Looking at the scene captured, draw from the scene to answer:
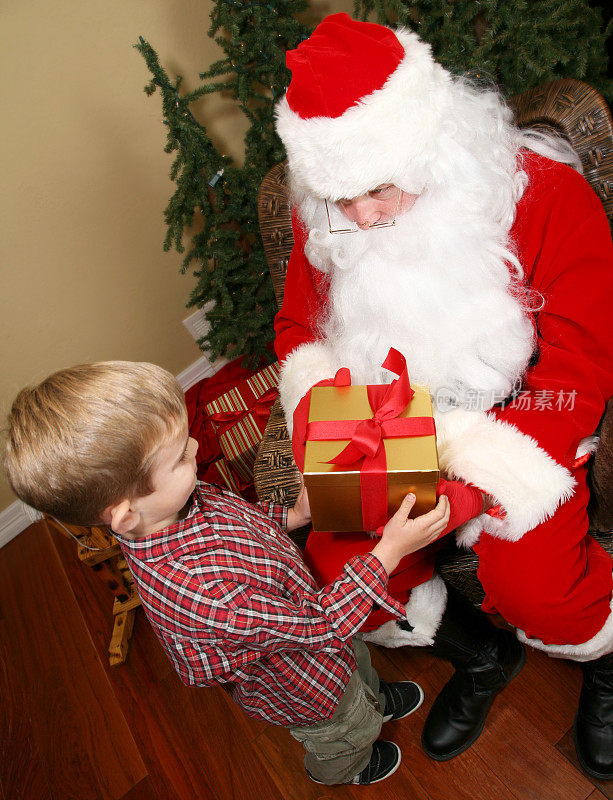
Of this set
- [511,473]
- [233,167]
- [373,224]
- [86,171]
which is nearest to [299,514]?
[511,473]

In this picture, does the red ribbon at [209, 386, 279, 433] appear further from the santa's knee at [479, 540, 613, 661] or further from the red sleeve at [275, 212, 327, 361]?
the santa's knee at [479, 540, 613, 661]

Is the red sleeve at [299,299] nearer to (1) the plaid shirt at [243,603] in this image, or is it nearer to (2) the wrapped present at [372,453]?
(2) the wrapped present at [372,453]

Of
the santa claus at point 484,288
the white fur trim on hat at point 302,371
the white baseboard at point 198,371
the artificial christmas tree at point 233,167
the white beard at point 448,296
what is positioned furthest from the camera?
the white baseboard at point 198,371

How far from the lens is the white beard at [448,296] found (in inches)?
50.6

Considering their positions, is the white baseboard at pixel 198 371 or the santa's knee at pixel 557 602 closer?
the santa's knee at pixel 557 602

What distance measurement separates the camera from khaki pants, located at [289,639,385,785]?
1.36 m

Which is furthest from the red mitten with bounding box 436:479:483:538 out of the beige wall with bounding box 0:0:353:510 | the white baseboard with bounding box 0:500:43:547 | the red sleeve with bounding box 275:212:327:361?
the white baseboard with bounding box 0:500:43:547

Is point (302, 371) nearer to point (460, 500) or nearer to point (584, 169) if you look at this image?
point (460, 500)

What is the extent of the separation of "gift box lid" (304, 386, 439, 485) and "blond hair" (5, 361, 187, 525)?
31 cm

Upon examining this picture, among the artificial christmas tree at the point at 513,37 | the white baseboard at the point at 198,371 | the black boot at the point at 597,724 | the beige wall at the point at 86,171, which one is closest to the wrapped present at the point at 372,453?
the black boot at the point at 597,724

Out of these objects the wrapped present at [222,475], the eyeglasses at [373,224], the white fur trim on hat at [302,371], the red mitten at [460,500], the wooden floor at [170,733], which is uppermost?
the eyeglasses at [373,224]

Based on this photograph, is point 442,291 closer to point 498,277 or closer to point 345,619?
point 498,277

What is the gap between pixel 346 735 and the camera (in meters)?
1.38

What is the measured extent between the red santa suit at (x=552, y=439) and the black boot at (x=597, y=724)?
0.25 metres
